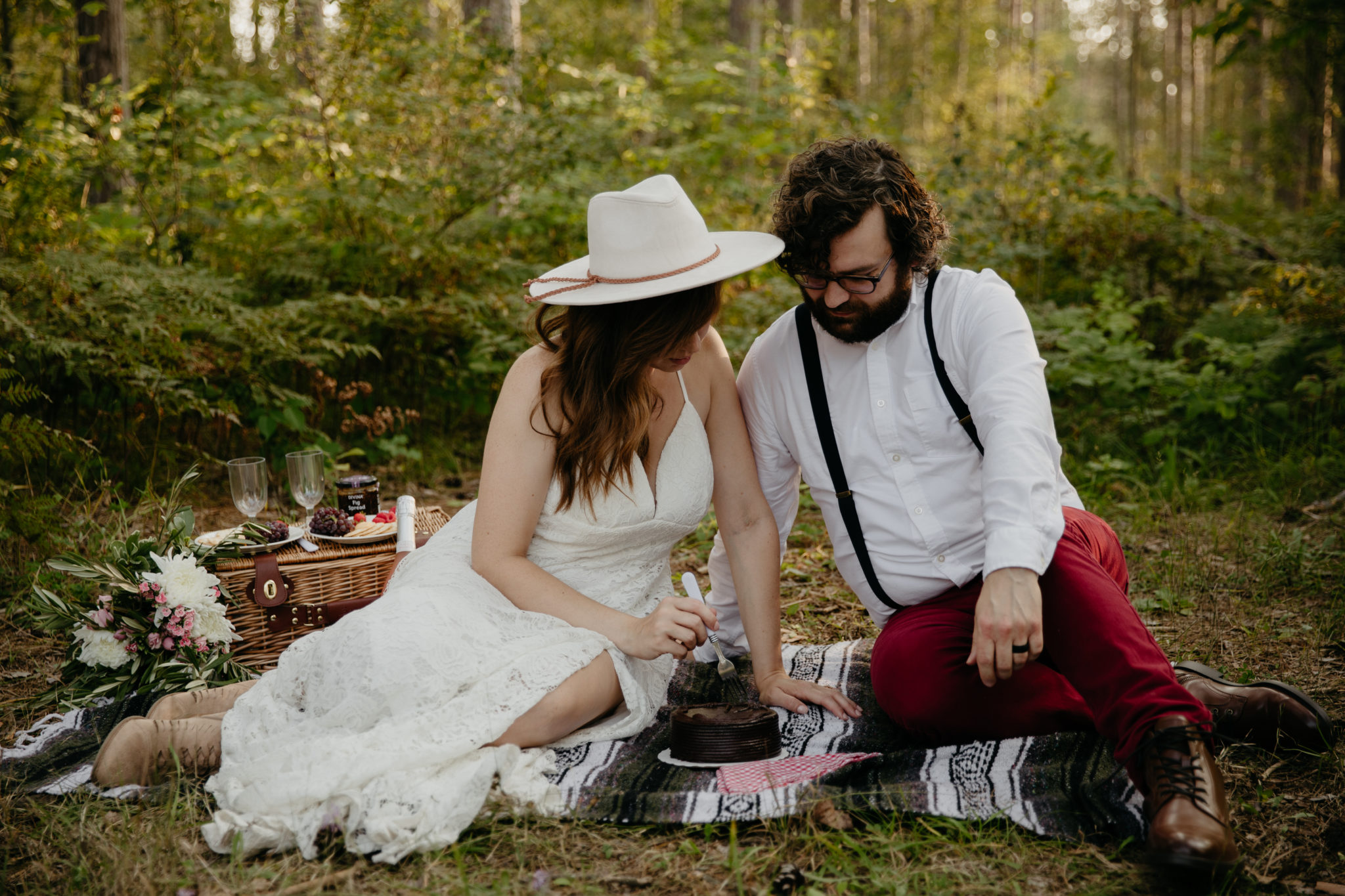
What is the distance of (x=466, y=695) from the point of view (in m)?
2.38

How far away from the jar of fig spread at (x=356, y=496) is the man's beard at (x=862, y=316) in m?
1.90

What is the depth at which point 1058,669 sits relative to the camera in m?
2.44

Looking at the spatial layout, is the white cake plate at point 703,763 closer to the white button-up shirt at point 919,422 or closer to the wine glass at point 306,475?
the white button-up shirt at point 919,422

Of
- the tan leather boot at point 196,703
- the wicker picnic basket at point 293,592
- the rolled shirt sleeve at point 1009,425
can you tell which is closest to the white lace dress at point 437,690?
the tan leather boot at point 196,703

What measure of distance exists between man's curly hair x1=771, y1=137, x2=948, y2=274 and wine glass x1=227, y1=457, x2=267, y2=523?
2011 mm

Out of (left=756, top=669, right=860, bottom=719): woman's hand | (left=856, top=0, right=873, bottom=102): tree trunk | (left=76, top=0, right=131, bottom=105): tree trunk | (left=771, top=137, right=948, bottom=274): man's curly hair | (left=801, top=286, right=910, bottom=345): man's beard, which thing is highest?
(left=856, top=0, right=873, bottom=102): tree trunk

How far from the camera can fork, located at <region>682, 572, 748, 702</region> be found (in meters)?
2.80

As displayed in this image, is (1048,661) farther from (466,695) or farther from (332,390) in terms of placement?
(332,390)

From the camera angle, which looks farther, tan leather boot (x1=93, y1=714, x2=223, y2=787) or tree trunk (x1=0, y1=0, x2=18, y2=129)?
tree trunk (x1=0, y1=0, x2=18, y2=129)

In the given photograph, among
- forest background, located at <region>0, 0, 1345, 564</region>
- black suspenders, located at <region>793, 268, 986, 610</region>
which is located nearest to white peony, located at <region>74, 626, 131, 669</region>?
forest background, located at <region>0, 0, 1345, 564</region>

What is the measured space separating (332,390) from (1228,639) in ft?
14.5

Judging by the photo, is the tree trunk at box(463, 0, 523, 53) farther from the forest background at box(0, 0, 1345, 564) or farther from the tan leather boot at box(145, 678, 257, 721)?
the tan leather boot at box(145, 678, 257, 721)

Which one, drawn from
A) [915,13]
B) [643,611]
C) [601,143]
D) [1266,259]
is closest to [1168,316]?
[1266,259]

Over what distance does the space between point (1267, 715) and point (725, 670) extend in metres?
1.41
